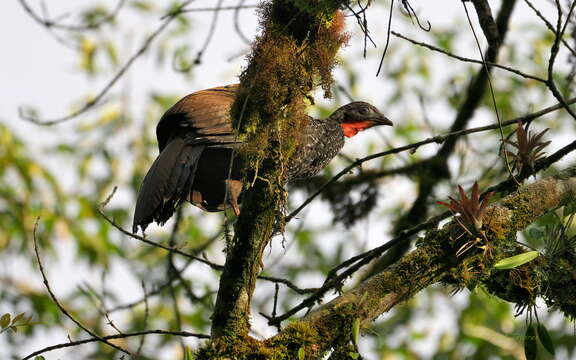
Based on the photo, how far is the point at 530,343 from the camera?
112 inches

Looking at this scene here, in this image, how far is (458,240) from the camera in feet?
8.76

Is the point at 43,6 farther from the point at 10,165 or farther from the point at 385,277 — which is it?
the point at 10,165

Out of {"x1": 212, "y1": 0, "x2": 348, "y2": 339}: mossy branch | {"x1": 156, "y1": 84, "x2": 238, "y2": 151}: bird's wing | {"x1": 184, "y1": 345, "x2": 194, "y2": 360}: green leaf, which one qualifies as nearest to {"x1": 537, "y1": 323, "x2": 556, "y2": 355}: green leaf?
{"x1": 212, "y1": 0, "x2": 348, "y2": 339}: mossy branch

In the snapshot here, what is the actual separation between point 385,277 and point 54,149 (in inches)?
243

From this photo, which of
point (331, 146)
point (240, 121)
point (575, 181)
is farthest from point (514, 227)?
point (331, 146)

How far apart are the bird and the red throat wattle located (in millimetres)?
125

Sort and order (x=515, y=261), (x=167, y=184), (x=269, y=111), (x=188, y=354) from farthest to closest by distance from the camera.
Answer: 1. (x=167, y=184)
2. (x=269, y=111)
3. (x=515, y=261)
4. (x=188, y=354)

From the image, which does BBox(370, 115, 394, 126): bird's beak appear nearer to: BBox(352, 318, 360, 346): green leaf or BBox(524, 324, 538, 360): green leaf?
BBox(524, 324, 538, 360): green leaf

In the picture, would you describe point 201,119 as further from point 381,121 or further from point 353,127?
point 381,121

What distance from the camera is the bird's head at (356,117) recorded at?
17.0 ft

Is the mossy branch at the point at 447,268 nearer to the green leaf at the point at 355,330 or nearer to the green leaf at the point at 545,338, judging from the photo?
the green leaf at the point at 355,330

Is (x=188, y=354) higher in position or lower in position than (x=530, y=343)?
higher

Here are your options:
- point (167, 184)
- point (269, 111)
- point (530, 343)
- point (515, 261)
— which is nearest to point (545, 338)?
point (530, 343)

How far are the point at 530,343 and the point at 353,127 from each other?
2615 mm
